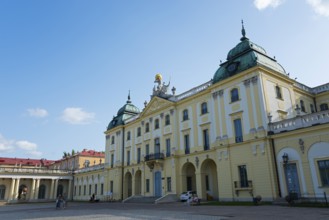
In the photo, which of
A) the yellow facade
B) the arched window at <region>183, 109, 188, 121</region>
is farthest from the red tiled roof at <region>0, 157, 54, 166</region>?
the arched window at <region>183, 109, 188, 121</region>

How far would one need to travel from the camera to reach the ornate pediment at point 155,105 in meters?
38.4

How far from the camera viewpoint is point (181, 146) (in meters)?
34.7

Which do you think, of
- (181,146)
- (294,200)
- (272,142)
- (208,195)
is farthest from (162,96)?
(294,200)

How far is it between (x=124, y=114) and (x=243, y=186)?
29.2 metres

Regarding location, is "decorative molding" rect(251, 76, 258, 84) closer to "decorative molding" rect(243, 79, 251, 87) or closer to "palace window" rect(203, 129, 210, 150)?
"decorative molding" rect(243, 79, 251, 87)

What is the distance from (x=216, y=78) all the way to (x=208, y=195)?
13413 mm

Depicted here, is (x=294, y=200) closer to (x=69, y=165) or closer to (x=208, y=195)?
(x=208, y=195)

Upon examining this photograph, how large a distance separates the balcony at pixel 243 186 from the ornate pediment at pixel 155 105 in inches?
594

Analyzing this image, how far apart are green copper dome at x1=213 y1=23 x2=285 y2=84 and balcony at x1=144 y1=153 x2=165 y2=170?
12.6 m

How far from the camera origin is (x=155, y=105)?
132ft

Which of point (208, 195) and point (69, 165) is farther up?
point (69, 165)

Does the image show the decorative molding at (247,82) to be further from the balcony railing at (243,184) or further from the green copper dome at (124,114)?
the green copper dome at (124,114)

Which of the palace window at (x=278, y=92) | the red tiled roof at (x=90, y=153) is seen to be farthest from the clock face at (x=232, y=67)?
the red tiled roof at (x=90, y=153)

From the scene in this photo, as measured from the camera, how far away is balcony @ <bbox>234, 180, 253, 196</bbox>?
24953 mm
